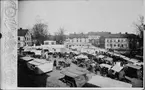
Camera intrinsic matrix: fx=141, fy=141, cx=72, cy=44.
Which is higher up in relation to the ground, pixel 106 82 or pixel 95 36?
pixel 95 36

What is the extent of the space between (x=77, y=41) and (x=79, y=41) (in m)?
0.03

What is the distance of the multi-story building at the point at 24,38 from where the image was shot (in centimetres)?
→ 188

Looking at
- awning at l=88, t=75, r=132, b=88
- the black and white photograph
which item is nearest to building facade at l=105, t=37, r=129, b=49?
the black and white photograph

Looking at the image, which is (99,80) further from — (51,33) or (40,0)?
(40,0)

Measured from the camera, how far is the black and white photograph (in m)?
1.89

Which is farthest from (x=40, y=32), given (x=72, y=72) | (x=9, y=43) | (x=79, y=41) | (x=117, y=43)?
(x=117, y=43)

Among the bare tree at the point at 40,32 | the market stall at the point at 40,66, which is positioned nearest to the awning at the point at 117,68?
the market stall at the point at 40,66

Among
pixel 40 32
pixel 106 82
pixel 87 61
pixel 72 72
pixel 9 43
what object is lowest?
pixel 106 82

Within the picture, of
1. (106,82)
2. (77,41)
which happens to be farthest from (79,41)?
(106,82)

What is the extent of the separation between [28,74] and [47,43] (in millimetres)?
493

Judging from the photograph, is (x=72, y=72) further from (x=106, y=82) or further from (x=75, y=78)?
(x=106, y=82)

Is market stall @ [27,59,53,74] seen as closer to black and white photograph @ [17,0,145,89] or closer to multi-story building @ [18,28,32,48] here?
black and white photograph @ [17,0,145,89]

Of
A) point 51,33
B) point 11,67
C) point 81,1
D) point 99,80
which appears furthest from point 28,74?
point 81,1

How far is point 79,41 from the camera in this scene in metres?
1.93
